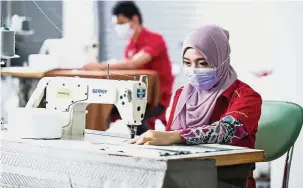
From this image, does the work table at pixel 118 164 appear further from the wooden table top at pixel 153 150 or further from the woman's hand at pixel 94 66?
the woman's hand at pixel 94 66

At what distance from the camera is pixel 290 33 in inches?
181

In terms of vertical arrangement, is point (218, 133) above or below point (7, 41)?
below

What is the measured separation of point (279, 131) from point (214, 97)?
398mm

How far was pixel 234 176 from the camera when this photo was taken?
8.73 feet

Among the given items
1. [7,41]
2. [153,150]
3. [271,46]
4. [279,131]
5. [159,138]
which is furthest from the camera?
[271,46]

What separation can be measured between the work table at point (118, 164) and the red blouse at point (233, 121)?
8 centimetres

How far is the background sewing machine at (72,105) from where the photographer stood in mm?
2908

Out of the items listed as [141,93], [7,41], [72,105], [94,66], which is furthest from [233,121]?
[94,66]

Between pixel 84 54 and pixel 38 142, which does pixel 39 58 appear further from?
pixel 38 142

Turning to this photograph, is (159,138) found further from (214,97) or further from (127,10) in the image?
(127,10)

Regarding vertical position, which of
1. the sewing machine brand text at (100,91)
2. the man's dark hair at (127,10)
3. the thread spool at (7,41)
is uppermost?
the thread spool at (7,41)

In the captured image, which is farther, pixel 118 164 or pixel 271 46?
pixel 271 46

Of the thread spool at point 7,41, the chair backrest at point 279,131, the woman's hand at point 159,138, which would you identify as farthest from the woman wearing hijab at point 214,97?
the thread spool at point 7,41

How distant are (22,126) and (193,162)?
752 millimetres
